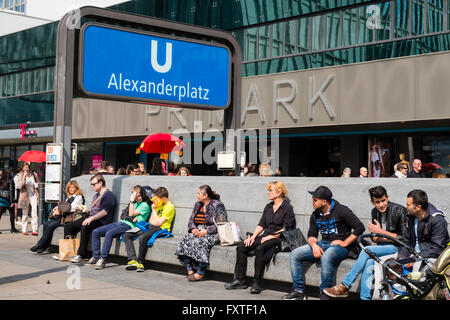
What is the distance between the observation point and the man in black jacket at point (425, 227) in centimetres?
645

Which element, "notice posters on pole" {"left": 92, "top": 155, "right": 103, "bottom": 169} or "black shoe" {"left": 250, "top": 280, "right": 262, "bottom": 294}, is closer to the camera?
"black shoe" {"left": 250, "top": 280, "right": 262, "bottom": 294}

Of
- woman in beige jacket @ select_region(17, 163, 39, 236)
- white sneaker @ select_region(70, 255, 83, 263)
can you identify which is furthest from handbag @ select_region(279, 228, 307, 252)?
woman in beige jacket @ select_region(17, 163, 39, 236)

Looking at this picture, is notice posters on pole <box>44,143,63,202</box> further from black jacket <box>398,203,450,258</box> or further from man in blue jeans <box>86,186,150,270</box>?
black jacket <box>398,203,450,258</box>

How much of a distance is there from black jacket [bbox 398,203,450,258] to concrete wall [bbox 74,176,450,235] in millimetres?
946

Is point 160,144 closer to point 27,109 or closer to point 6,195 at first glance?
point 6,195

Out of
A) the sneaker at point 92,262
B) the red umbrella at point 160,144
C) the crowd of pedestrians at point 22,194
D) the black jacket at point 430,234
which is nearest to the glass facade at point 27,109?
the crowd of pedestrians at point 22,194

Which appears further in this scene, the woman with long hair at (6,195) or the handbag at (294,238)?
the woman with long hair at (6,195)

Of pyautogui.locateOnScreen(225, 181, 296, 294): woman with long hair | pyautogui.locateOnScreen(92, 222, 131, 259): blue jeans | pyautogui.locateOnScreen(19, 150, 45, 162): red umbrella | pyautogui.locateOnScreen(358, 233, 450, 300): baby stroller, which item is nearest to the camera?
pyautogui.locateOnScreen(358, 233, 450, 300): baby stroller

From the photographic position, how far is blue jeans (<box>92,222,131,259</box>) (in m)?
10.2

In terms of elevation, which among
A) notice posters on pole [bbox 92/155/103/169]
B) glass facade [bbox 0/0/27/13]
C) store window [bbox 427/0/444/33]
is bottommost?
notice posters on pole [bbox 92/155/103/169]

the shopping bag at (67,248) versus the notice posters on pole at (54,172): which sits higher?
the notice posters on pole at (54,172)

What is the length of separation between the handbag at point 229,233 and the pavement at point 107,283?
1.80ft

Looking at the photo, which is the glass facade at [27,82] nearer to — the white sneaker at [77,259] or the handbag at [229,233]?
the white sneaker at [77,259]

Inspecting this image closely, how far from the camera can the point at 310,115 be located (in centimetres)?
1917
